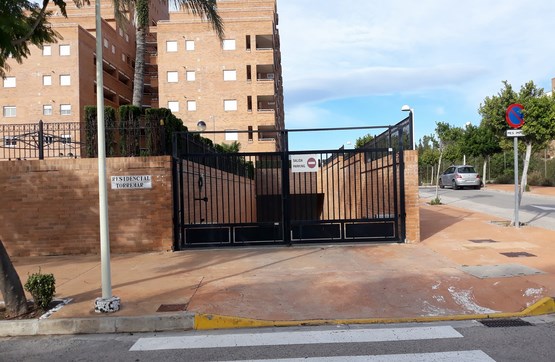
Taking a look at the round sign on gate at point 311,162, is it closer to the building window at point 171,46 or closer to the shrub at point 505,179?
the shrub at point 505,179

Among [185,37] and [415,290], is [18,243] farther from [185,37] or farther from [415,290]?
[185,37]

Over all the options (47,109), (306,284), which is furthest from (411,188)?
(47,109)

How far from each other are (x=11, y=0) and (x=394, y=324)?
22.8 feet

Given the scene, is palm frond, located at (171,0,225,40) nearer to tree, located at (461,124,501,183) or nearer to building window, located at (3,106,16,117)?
tree, located at (461,124,501,183)

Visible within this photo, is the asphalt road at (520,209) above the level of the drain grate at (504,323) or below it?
above

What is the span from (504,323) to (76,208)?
29.0 ft

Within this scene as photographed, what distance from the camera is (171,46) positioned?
4794 cm

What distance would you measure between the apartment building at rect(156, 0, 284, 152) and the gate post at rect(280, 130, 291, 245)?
36096 millimetres

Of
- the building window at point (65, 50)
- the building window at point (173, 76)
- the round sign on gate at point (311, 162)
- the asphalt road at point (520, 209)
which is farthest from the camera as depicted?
the building window at point (173, 76)

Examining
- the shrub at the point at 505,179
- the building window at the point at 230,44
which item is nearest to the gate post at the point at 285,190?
the shrub at the point at 505,179

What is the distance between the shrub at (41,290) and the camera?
6.05m

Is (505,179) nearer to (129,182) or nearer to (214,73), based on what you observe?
(214,73)

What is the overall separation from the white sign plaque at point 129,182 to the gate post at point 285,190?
123 inches

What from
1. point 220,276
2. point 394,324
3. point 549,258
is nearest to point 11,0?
point 220,276
